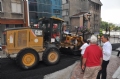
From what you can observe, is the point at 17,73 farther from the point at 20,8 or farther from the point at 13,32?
the point at 20,8

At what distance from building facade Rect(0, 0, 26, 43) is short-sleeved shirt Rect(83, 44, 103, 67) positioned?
17.3 meters

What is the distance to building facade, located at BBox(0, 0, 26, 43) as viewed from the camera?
20922mm

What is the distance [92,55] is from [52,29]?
5.59m

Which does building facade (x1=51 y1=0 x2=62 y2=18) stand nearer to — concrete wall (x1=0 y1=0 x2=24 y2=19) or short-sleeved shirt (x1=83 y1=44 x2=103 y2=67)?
concrete wall (x1=0 y1=0 x2=24 y2=19)

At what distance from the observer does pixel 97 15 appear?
47.9 m

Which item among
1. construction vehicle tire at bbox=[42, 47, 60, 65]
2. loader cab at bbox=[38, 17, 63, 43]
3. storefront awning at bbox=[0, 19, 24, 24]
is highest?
A: storefront awning at bbox=[0, 19, 24, 24]

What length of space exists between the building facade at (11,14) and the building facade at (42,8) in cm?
214

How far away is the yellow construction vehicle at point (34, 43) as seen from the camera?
28.6 ft

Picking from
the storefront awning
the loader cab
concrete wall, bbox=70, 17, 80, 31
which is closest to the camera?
the loader cab

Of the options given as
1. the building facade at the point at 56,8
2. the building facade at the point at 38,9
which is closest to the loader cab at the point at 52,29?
the building facade at the point at 38,9

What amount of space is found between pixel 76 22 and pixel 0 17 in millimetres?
19511

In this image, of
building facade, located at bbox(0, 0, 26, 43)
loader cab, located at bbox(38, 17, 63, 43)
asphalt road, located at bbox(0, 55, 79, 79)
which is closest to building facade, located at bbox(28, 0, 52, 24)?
building facade, located at bbox(0, 0, 26, 43)

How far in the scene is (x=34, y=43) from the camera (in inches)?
364

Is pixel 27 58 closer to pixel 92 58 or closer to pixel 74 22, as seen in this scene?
pixel 92 58
